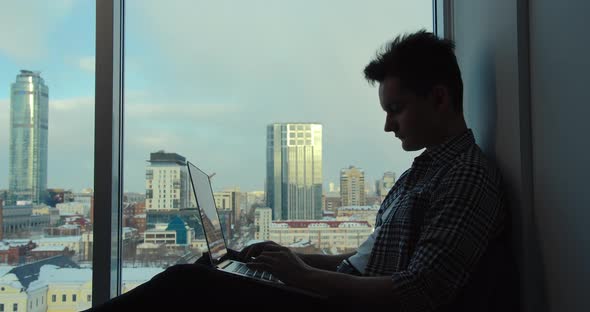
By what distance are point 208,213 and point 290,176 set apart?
1.41 ft

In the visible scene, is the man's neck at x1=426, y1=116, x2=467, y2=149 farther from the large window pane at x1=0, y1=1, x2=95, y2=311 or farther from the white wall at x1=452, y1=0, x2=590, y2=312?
the large window pane at x1=0, y1=1, x2=95, y2=311

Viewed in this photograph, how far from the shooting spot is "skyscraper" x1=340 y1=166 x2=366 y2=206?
189cm

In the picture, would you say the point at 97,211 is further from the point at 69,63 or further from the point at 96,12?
the point at 96,12

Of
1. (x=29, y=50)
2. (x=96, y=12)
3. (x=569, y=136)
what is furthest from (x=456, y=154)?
(x=29, y=50)

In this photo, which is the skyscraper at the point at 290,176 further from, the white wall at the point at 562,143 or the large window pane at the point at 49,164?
the white wall at the point at 562,143

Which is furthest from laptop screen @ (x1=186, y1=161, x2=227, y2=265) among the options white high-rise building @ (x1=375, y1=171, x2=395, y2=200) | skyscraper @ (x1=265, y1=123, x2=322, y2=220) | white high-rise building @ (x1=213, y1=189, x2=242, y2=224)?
white high-rise building @ (x1=375, y1=171, x2=395, y2=200)

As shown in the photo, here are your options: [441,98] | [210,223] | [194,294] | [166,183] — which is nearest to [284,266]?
[194,294]

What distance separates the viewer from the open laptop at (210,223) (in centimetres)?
144

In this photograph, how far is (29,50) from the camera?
73.4 inches

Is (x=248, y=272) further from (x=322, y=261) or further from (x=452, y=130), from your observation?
(x=452, y=130)

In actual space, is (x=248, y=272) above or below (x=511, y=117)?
below

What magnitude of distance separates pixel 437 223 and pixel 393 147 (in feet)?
2.88

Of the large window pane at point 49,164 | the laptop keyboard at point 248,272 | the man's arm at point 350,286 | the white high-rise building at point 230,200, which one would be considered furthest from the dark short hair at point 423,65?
the large window pane at point 49,164

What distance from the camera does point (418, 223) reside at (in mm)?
1154
